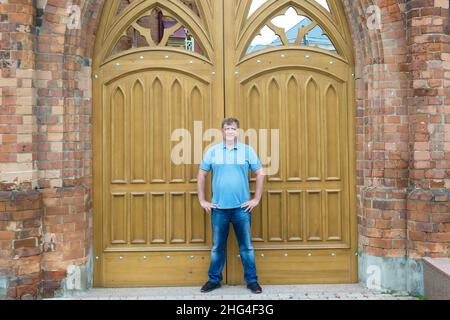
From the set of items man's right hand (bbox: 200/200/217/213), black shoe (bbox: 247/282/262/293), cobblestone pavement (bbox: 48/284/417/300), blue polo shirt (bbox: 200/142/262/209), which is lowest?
cobblestone pavement (bbox: 48/284/417/300)

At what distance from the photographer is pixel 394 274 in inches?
191

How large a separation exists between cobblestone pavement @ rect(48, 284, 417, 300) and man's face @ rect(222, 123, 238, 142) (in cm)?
159

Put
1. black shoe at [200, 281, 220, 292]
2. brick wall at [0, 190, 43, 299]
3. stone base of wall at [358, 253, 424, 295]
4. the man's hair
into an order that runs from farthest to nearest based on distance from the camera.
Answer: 1. black shoe at [200, 281, 220, 292]
2. stone base of wall at [358, 253, 424, 295]
3. the man's hair
4. brick wall at [0, 190, 43, 299]

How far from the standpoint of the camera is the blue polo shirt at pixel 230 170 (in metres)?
4.67

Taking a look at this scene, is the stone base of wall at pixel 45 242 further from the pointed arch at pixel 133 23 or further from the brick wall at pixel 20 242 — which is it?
the pointed arch at pixel 133 23

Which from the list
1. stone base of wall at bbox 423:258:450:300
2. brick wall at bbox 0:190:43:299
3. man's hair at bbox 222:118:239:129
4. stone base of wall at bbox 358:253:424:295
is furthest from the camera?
stone base of wall at bbox 358:253:424:295

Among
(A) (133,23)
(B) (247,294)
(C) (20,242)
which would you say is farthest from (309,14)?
(C) (20,242)

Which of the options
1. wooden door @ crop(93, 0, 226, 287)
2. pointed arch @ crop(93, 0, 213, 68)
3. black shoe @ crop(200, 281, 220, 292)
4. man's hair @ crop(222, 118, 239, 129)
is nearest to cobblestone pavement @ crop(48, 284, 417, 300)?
black shoe @ crop(200, 281, 220, 292)

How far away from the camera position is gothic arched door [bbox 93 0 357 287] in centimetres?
511

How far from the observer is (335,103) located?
203 inches

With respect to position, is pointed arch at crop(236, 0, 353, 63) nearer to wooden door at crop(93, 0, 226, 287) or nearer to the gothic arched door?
the gothic arched door

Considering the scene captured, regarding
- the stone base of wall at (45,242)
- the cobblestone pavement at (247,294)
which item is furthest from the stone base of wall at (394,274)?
the stone base of wall at (45,242)

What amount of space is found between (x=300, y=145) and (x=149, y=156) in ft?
5.43

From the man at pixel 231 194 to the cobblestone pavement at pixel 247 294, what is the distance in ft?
0.42
